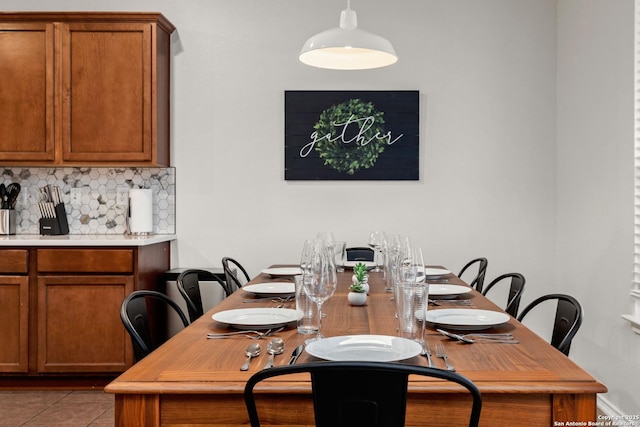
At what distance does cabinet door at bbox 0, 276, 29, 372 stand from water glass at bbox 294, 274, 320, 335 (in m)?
2.53

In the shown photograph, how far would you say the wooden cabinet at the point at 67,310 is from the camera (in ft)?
12.0

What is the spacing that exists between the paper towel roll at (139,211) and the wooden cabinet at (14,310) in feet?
2.34

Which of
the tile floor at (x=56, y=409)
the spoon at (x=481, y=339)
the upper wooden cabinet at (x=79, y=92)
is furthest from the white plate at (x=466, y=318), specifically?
the upper wooden cabinet at (x=79, y=92)

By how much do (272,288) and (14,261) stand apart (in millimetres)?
1968

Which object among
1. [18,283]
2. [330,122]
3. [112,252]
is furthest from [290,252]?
[18,283]

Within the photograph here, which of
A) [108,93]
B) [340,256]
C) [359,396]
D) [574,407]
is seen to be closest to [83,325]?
[108,93]

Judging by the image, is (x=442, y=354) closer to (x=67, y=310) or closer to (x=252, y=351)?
(x=252, y=351)

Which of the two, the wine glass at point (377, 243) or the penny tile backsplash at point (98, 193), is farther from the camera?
the penny tile backsplash at point (98, 193)

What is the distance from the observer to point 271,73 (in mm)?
4270

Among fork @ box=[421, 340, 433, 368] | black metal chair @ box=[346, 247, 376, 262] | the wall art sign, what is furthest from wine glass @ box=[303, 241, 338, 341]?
the wall art sign

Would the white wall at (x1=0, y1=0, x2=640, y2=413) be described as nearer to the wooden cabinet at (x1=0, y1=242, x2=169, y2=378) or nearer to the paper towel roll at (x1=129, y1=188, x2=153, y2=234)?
the paper towel roll at (x1=129, y1=188, x2=153, y2=234)

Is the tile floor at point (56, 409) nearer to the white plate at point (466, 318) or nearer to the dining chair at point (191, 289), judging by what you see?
the dining chair at point (191, 289)

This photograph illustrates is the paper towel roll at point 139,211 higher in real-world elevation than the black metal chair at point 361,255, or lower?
higher

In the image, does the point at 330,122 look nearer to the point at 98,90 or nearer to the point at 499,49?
the point at 499,49
